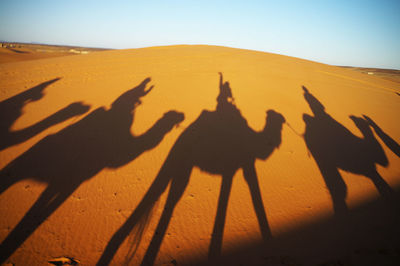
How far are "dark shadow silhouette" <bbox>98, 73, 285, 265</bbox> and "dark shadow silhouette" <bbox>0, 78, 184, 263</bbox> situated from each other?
935 millimetres

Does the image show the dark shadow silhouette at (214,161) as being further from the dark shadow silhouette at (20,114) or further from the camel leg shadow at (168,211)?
the dark shadow silhouette at (20,114)

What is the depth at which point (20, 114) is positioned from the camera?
6266 mm

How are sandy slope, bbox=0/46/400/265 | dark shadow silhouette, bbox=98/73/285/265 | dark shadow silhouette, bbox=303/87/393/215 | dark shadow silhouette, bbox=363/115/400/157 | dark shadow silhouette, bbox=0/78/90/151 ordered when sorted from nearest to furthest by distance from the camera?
sandy slope, bbox=0/46/400/265
dark shadow silhouette, bbox=98/73/285/265
dark shadow silhouette, bbox=303/87/393/215
dark shadow silhouette, bbox=0/78/90/151
dark shadow silhouette, bbox=363/115/400/157

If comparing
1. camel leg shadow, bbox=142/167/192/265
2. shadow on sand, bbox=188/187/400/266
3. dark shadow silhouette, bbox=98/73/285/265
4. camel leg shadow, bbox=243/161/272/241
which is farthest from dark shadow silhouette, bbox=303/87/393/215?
camel leg shadow, bbox=142/167/192/265

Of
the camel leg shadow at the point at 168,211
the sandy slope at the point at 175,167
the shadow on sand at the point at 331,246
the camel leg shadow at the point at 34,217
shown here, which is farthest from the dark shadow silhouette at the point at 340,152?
the camel leg shadow at the point at 34,217

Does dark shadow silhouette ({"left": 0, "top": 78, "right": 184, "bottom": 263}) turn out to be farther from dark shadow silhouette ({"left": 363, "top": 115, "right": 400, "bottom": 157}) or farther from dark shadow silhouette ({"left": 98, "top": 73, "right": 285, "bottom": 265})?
dark shadow silhouette ({"left": 363, "top": 115, "right": 400, "bottom": 157})

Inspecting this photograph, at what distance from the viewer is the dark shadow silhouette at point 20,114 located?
5.21m

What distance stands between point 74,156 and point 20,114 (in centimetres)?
340

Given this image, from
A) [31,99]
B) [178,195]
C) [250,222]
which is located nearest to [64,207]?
[178,195]

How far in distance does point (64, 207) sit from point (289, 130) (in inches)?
250

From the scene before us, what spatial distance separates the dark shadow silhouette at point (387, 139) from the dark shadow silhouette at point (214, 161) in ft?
11.0

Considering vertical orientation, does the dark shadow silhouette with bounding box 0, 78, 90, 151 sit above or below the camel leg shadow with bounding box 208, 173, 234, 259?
above

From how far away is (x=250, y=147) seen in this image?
17.7 feet

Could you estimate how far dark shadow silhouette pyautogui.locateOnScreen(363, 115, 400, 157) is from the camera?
20.1 feet
